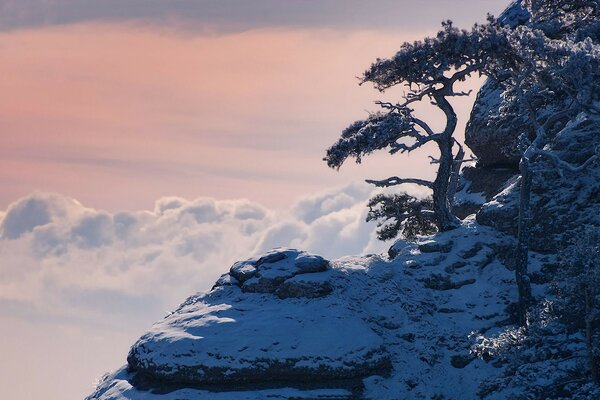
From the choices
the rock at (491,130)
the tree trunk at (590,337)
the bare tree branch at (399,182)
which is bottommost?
the tree trunk at (590,337)

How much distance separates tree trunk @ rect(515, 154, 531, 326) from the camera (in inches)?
1470

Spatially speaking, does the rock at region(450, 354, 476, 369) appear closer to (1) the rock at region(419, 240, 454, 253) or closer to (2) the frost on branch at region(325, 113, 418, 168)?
(1) the rock at region(419, 240, 454, 253)

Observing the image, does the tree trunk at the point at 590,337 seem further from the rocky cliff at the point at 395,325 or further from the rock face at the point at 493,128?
the rock face at the point at 493,128

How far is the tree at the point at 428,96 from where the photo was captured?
138 ft

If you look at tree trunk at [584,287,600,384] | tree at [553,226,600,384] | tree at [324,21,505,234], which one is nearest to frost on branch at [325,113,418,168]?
tree at [324,21,505,234]

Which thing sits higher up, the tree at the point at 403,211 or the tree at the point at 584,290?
the tree at the point at 403,211

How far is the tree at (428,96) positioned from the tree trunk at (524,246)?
572 centimetres

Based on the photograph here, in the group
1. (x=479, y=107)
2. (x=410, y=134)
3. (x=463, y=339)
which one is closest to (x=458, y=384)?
(x=463, y=339)

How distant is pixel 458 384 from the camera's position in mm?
35781

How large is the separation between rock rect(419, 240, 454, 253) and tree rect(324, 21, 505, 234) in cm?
201

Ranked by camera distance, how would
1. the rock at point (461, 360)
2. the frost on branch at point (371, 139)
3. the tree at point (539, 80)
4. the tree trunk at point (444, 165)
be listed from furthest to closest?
1. the tree trunk at point (444, 165)
2. the frost on branch at point (371, 139)
3. the tree at point (539, 80)
4. the rock at point (461, 360)

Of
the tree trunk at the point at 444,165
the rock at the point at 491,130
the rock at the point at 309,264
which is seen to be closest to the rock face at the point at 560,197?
the tree trunk at the point at 444,165

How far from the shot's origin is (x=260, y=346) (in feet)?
114

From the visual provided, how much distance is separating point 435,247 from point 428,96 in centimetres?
810
